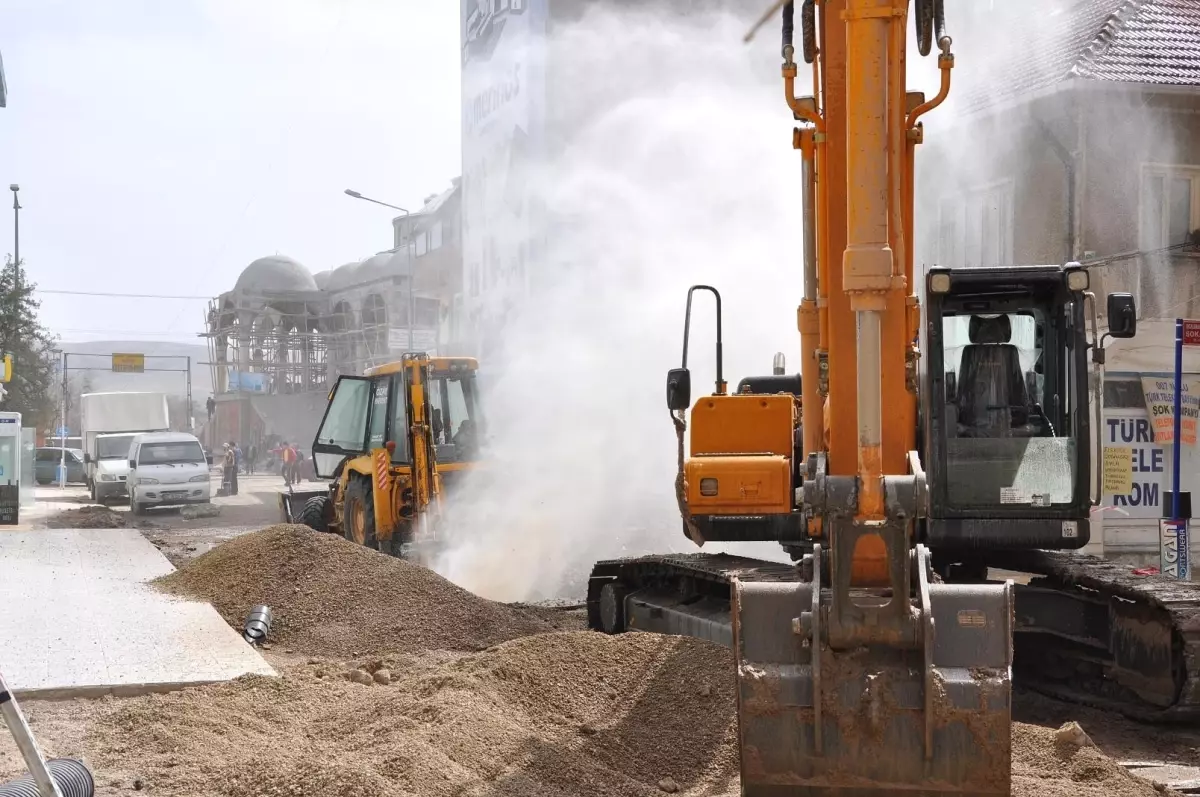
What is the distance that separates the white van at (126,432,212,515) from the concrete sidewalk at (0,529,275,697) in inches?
532

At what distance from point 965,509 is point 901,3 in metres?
4.00

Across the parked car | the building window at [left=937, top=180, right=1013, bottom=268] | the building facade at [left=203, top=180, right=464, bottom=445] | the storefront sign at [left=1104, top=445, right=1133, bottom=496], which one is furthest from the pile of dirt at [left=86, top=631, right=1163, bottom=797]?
the building facade at [left=203, top=180, right=464, bottom=445]

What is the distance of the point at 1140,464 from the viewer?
1819 centimetres

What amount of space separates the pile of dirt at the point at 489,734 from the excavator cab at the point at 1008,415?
189 centimetres

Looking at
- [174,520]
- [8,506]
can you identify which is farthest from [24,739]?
[174,520]

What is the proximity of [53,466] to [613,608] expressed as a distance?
37750 mm

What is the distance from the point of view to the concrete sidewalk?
8.12 m

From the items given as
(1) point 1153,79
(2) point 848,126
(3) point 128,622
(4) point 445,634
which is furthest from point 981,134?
(2) point 848,126

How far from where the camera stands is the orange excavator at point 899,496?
5027 millimetres

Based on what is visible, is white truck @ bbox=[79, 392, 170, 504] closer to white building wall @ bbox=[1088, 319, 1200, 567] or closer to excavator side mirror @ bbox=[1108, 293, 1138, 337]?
white building wall @ bbox=[1088, 319, 1200, 567]

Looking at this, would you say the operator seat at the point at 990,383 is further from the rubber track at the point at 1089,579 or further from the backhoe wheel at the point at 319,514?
the backhoe wheel at the point at 319,514

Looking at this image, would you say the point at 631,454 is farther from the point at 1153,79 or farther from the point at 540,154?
the point at 540,154

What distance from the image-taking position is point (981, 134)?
20.7 metres

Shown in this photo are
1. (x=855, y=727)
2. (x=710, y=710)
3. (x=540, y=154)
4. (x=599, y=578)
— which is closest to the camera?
(x=855, y=727)
